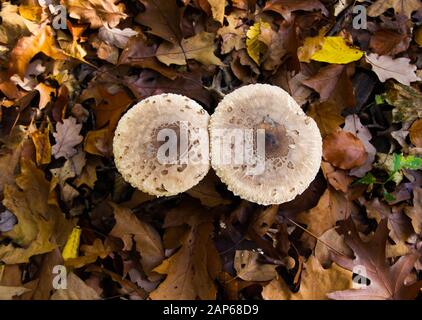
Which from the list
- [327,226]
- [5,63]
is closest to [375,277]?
[327,226]

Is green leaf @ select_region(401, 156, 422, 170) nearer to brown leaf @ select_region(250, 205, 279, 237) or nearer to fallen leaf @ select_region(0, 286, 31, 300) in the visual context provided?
brown leaf @ select_region(250, 205, 279, 237)

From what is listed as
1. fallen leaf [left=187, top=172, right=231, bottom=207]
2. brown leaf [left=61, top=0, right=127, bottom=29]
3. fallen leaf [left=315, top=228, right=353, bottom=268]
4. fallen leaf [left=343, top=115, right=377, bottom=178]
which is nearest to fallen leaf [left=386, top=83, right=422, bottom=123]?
fallen leaf [left=343, top=115, right=377, bottom=178]

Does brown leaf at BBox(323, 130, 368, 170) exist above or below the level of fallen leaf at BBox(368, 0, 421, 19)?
below

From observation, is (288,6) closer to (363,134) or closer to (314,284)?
(363,134)

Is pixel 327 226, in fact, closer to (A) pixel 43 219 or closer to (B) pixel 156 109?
(B) pixel 156 109

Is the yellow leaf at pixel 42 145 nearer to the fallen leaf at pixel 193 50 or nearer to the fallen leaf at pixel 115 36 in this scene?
the fallen leaf at pixel 115 36

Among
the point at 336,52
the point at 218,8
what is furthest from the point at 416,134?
the point at 218,8
